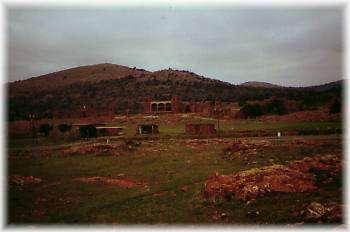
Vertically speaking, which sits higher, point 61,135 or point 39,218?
point 61,135

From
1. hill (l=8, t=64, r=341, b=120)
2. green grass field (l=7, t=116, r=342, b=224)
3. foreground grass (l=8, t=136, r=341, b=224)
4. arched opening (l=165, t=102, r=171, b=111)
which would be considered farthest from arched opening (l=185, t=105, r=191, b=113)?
foreground grass (l=8, t=136, r=341, b=224)

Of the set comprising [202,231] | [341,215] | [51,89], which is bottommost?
→ [202,231]

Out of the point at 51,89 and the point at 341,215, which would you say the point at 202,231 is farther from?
the point at 51,89

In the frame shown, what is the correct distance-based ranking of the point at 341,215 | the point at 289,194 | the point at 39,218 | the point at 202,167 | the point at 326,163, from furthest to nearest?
the point at 202,167
the point at 326,163
the point at 289,194
the point at 39,218
the point at 341,215

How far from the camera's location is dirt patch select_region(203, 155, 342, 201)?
430 inches

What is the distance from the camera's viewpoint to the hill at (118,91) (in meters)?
42.0

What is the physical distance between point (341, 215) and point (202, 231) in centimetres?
370

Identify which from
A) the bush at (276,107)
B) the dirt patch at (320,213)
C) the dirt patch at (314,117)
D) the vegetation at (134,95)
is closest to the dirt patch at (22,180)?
the dirt patch at (320,213)

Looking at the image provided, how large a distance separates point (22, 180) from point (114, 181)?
3787 mm

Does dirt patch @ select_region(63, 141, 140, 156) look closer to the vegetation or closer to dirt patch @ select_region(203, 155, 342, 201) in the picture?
dirt patch @ select_region(203, 155, 342, 201)

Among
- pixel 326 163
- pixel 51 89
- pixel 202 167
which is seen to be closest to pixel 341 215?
pixel 326 163

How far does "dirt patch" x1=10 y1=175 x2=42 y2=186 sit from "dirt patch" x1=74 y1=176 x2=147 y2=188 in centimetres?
165

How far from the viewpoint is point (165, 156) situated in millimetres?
18188

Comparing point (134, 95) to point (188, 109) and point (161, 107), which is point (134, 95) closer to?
point (161, 107)
